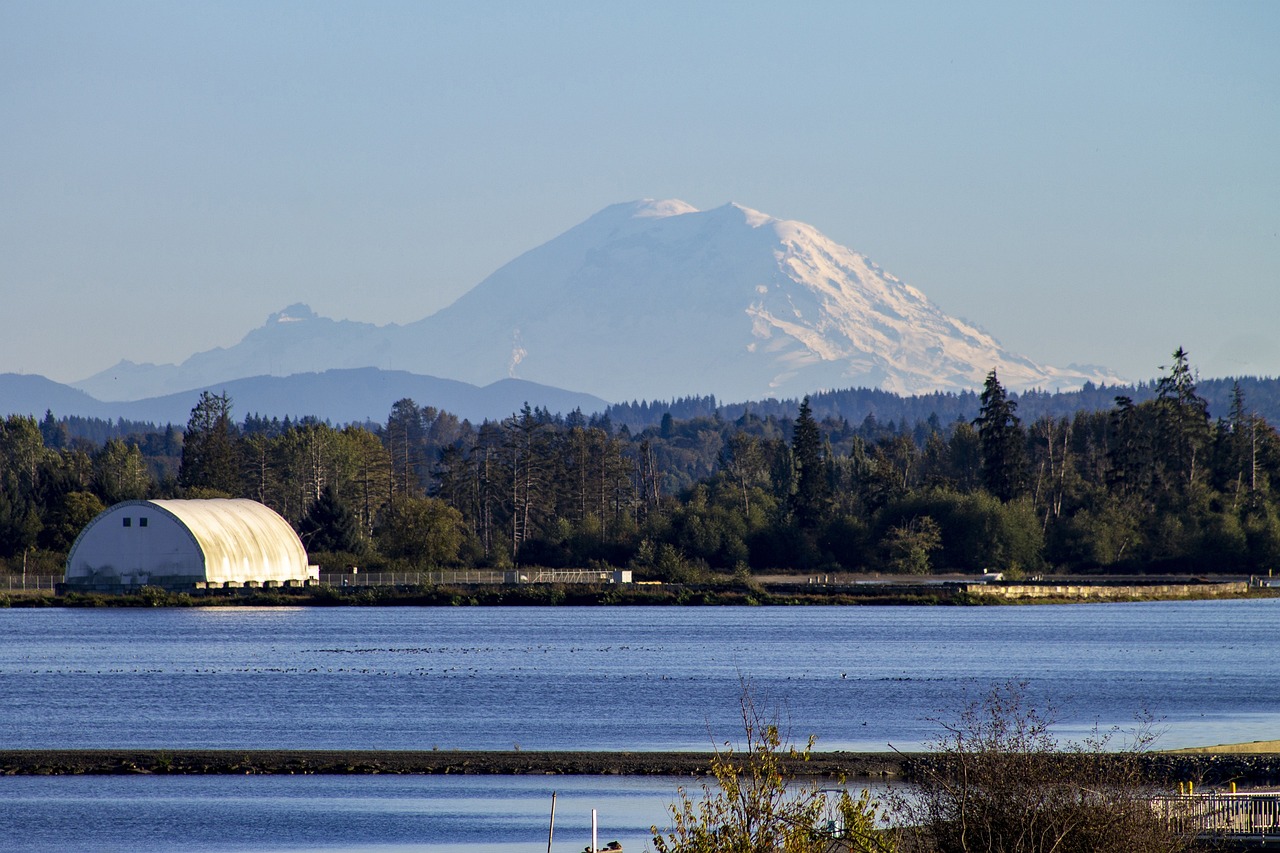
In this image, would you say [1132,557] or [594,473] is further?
[594,473]

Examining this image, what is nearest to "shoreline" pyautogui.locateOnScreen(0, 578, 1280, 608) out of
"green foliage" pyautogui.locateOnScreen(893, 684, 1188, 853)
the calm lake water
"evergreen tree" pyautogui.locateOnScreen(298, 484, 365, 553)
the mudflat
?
the calm lake water

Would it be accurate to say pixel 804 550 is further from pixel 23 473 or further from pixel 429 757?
pixel 429 757

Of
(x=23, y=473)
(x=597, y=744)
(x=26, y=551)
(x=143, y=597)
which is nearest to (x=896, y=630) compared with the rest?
(x=143, y=597)

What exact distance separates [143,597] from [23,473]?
74403mm

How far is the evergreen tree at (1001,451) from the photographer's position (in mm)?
134750

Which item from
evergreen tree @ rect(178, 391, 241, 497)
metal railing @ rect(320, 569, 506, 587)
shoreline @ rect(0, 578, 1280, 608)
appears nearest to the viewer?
shoreline @ rect(0, 578, 1280, 608)

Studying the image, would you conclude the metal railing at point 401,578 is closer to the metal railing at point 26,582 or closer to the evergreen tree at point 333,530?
the evergreen tree at point 333,530

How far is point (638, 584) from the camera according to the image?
399 feet

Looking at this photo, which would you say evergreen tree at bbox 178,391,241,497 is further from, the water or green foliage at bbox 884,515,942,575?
the water

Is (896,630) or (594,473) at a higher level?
(594,473)

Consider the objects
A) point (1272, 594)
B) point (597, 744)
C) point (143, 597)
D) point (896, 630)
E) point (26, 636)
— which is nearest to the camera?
point (597, 744)

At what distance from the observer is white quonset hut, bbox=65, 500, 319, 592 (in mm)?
101750

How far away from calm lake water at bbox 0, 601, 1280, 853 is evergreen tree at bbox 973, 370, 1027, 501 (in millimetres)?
38239

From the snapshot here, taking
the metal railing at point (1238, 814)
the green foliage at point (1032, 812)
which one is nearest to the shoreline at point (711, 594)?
the metal railing at point (1238, 814)
